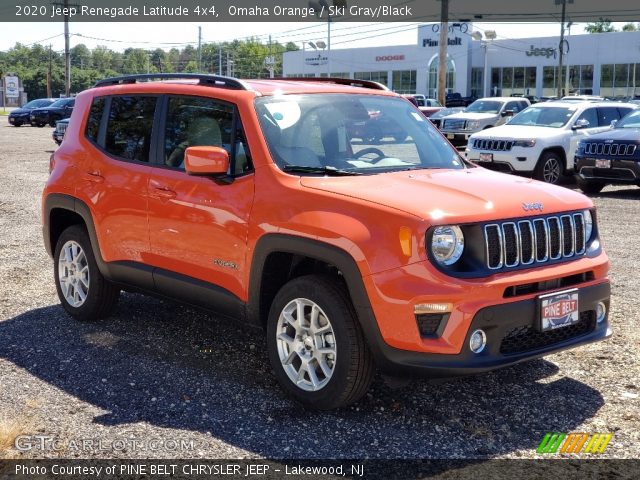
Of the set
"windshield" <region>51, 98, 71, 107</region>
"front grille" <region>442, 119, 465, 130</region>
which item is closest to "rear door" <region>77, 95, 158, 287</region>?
"front grille" <region>442, 119, 465, 130</region>

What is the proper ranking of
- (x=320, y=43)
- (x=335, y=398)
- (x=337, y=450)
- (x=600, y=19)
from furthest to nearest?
(x=320, y=43) < (x=600, y=19) < (x=335, y=398) < (x=337, y=450)

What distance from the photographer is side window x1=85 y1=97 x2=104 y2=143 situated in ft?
21.4

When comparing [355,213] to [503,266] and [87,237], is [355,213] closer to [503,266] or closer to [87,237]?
[503,266]

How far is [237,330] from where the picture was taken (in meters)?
6.37

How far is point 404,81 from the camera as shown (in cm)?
7931

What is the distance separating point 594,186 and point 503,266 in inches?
487

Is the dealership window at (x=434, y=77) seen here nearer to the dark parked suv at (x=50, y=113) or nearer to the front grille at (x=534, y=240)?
the dark parked suv at (x=50, y=113)

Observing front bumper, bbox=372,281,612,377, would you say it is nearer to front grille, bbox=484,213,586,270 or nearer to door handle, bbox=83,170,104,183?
front grille, bbox=484,213,586,270

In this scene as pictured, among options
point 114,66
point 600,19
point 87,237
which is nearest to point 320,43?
point 600,19

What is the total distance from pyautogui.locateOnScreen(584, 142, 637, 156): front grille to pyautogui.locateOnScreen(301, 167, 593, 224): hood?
10502mm

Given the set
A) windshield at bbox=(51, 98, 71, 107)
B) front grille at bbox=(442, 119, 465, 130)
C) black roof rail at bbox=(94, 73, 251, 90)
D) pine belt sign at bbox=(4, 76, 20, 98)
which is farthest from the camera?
pine belt sign at bbox=(4, 76, 20, 98)

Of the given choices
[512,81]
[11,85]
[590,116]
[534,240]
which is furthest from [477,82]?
[534,240]

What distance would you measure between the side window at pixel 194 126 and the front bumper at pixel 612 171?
435 inches

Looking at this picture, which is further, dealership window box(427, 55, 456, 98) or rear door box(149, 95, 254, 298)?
dealership window box(427, 55, 456, 98)
